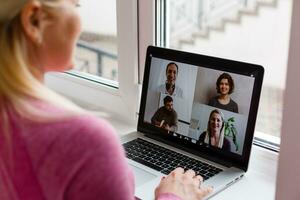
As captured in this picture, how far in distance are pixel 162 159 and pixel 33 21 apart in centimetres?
65

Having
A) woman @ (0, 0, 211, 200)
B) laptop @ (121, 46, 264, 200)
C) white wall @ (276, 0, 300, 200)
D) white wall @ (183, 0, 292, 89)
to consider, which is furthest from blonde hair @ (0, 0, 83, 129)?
white wall @ (183, 0, 292, 89)

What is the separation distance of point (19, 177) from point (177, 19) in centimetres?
86

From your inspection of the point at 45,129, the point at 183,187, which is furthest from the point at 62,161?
the point at 183,187

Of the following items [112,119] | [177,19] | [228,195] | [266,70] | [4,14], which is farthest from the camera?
[112,119]

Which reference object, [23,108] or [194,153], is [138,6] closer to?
[194,153]

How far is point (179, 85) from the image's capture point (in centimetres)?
122

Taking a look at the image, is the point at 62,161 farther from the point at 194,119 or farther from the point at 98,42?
the point at 98,42

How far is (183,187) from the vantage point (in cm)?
91

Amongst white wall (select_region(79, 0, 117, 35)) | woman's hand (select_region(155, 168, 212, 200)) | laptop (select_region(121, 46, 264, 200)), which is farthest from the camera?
white wall (select_region(79, 0, 117, 35))

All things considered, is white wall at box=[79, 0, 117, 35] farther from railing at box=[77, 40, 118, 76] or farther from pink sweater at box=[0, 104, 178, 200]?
pink sweater at box=[0, 104, 178, 200]

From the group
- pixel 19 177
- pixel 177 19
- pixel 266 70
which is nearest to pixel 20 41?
pixel 19 177

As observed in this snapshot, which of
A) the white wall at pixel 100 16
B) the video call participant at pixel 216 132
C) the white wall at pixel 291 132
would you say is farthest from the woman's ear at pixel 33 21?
the white wall at pixel 100 16

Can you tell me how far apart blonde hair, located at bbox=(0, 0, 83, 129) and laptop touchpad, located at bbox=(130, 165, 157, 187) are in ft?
1.56

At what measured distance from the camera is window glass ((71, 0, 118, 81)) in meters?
1.55
